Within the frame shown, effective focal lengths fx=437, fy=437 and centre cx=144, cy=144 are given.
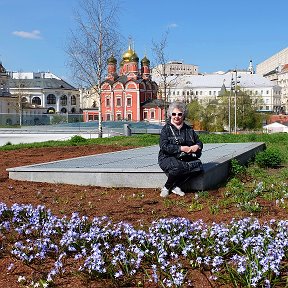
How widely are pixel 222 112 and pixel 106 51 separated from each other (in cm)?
3266

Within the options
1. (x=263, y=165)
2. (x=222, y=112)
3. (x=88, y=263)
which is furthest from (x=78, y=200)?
(x=222, y=112)

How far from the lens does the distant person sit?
6184 millimetres

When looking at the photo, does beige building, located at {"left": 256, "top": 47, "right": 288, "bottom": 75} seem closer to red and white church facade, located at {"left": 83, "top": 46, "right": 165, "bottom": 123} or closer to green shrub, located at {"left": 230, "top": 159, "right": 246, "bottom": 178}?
red and white church facade, located at {"left": 83, "top": 46, "right": 165, "bottom": 123}

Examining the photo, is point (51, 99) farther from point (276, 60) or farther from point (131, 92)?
point (276, 60)

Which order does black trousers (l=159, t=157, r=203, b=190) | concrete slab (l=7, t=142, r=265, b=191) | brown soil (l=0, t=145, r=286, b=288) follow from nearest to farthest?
1. brown soil (l=0, t=145, r=286, b=288)
2. black trousers (l=159, t=157, r=203, b=190)
3. concrete slab (l=7, t=142, r=265, b=191)

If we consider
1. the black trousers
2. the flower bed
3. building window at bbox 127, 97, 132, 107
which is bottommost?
the flower bed

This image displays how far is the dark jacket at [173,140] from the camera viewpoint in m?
6.23

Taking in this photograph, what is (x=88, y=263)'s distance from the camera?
3482mm

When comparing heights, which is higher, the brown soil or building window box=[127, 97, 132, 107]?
building window box=[127, 97, 132, 107]

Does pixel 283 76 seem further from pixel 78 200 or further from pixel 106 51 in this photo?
pixel 78 200

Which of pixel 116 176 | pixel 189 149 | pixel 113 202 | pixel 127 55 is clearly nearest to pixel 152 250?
pixel 113 202

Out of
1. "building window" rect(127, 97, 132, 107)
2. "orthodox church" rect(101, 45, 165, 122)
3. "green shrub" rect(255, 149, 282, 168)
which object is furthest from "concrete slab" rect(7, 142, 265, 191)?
"building window" rect(127, 97, 132, 107)

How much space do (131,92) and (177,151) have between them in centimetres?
6621

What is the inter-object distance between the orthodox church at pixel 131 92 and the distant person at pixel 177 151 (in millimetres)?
63594
